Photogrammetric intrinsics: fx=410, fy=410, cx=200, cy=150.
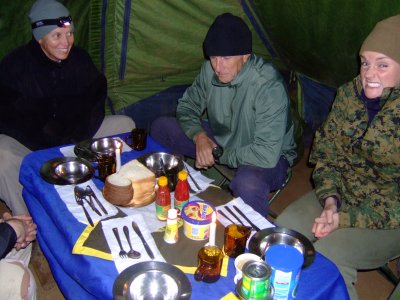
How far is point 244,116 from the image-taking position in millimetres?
2342

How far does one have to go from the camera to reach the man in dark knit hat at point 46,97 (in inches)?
96.6

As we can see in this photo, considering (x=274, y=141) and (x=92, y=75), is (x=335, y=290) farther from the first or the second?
(x=92, y=75)

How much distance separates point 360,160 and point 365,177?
0.29 feet

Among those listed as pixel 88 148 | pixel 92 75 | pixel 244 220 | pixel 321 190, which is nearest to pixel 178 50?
pixel 92 75

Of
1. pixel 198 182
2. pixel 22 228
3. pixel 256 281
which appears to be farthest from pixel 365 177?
pixel 22 228

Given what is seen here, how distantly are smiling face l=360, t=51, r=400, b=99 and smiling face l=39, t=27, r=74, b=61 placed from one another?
177 cm

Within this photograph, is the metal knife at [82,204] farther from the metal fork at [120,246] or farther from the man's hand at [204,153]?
the man's hand at [204,153]

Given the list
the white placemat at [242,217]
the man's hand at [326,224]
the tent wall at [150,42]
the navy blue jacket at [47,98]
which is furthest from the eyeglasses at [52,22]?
the man's hand at [326,224]

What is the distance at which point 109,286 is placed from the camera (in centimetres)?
134

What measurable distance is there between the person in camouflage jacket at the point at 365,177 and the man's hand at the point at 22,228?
3.83 ft

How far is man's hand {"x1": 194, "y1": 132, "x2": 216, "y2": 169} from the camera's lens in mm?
2340

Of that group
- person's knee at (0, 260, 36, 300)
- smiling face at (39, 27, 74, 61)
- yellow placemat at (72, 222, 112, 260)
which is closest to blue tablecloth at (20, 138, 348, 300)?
yellow placemat at (72, 222, 112, 260)

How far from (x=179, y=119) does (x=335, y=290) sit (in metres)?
1.56

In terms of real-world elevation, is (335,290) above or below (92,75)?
below
